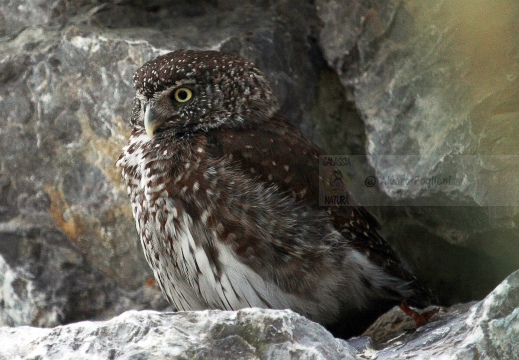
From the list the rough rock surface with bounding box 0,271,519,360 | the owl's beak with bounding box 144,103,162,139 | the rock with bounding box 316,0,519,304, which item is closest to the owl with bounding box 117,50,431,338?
the owl's beak with bounding box 144,103,162,139

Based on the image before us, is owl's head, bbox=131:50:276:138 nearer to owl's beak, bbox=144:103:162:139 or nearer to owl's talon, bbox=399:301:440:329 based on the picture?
owl's beak, bbox=144:103:162:139

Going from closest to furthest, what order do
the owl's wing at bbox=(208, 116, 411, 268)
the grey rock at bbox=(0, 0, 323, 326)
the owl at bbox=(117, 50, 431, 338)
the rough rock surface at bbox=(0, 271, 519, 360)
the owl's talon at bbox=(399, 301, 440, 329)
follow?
the rough rock surface at bbox=(0, 271, 519, 360) < the owl's talon at bbox=(399, 301, 440, 329) < the owl at bbox=(117, 50, 431, 338) < the owl's wing at bbox=(208, 116, 411, 268) < the grey rock at bbox=(0, 0, 323, 326)

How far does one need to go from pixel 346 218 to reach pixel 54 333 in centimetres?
153

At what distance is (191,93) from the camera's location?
11.7ft

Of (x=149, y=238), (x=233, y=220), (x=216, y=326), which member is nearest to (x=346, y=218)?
(x=233, y=220)

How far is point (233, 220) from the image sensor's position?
3.36 metres

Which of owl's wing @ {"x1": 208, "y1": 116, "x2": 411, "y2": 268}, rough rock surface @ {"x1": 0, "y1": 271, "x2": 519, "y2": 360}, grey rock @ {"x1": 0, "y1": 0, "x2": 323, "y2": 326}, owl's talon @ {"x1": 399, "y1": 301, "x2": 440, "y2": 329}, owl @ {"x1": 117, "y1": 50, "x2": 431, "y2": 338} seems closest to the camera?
rough rock surface @ {"x1": 0, "y1": 271, "x2": 519, "y2": 360}

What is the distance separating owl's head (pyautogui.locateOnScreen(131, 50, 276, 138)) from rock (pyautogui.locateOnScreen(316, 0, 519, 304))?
68 centimetres

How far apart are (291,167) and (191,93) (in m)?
0.53

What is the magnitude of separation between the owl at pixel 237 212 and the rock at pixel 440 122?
1.21 feet

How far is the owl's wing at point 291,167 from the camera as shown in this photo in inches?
138

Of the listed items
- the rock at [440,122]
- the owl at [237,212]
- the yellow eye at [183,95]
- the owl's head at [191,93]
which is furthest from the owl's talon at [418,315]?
the yellow eye at [183,95]

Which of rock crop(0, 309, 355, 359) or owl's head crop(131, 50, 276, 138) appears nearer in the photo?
rock crop(0, 309, 355, 359)

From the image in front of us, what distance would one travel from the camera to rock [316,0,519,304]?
359 cm
